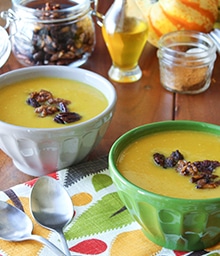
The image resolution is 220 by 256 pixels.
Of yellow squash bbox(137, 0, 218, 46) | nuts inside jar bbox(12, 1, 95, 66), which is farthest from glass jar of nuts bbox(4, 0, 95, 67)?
yellow squash bbox(137, 0, 218, 46)

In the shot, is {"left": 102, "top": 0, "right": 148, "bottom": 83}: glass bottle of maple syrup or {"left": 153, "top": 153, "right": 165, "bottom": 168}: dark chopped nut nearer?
{"left": 153, "top": 153, "right": 165, "bottom": 168}: dark chopped nut

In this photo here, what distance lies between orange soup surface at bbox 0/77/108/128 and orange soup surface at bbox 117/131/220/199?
0.15 metres

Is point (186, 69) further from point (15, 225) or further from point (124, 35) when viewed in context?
point (15, 225)

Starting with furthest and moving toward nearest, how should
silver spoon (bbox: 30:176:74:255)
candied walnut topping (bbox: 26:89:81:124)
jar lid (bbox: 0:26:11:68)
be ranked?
jar lid (bbox: 0:26:11:68), candied walnut topping (bbox: 26:89:81:124), silver spoon (bbox: 30:176:74:255)

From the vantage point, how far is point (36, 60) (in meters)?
1.28

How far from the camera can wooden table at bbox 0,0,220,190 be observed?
41.9 inches

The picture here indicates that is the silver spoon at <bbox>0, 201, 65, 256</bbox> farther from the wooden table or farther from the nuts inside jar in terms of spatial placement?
the nuts inside jar

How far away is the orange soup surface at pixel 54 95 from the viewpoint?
0.95 m

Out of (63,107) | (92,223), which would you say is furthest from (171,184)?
(63,107)

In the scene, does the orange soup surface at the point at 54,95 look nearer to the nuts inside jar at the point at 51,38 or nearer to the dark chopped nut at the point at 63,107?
the dark chopped nut at the point at 63,107

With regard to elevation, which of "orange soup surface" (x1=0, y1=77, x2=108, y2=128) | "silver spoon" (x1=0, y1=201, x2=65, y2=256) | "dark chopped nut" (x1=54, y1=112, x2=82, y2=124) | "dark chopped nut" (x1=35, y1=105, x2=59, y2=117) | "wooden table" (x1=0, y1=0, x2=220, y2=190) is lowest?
"wooden table" (x1=0, y1=0, x2=220, y2=190)

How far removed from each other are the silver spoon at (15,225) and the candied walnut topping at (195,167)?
7.3 inches

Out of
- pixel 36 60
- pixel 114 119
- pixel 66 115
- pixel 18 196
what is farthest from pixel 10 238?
pixel 36 60

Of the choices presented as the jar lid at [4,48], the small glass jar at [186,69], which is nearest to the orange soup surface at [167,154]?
the small glass jar at [186,69]
